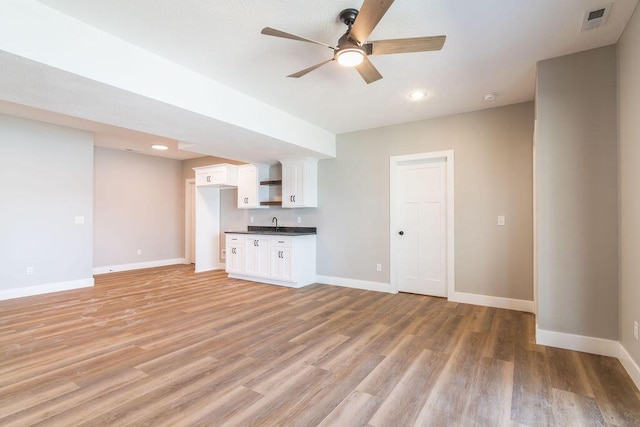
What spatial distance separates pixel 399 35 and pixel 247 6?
4.00ft

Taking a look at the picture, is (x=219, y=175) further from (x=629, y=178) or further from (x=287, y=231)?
(x=629, y=178)

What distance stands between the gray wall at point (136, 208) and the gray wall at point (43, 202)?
1.45 meters

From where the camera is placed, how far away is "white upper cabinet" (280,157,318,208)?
17.8 ft

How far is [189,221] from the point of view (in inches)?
317

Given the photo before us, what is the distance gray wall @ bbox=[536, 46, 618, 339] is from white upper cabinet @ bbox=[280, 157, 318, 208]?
11.3 feet

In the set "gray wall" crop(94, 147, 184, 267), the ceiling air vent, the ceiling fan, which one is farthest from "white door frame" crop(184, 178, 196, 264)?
the ceiling air vent

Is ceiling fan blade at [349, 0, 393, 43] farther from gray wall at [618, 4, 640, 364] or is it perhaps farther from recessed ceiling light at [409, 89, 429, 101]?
gray wall at [618, 4, 640, 364]

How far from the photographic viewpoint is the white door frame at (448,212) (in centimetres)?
435

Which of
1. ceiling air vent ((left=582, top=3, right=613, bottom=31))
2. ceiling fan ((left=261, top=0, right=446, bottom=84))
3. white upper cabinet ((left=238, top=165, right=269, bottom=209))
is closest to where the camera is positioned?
ceiling fan ((left=261, top=0, right=446, bottom=84))

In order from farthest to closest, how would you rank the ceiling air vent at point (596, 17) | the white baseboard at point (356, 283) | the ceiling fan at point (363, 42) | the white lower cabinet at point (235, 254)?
the white lower cabinet at point (235, 254)
the white baseboard at point (356, 283)
the ceiling air vent at point (596, 17)
the ceiling fan at point (363, 42)

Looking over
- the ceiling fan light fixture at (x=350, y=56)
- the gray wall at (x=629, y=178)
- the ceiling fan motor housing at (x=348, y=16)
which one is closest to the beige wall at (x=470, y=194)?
the gray wall at (x=629, y=178)

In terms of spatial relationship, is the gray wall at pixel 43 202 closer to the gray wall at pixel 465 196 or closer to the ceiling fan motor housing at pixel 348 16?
Answer: the gray wall at pixel 465 196

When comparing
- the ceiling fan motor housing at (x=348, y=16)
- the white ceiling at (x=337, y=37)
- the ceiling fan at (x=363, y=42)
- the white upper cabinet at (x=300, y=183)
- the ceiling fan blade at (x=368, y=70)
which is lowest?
the white upper cabinet at (x=300, y=183)

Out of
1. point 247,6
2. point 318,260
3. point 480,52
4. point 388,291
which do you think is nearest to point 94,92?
point 247,6
